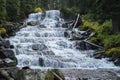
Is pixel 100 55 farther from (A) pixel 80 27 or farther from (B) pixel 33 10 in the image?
(B) pixel 33 10

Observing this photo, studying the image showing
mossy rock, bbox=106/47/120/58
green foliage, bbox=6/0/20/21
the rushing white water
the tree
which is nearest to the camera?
the rushing white water

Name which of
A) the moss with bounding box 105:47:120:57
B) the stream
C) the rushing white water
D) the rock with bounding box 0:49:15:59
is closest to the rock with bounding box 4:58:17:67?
the rock with bounding box 0:49:15:59

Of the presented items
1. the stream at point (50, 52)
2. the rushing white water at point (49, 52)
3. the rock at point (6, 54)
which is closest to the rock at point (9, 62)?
the rock at point (6, 54)

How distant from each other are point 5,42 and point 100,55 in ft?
26.9

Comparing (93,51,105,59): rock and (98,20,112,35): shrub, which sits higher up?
(98,20,112,35): shrub

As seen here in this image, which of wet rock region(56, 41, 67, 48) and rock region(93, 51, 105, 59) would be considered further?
wet rock region(56, 41, 67, 48)

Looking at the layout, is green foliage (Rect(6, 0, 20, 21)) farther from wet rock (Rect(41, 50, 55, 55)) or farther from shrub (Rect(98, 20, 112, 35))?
wet rock (Rect(41, 50, 55, 55))

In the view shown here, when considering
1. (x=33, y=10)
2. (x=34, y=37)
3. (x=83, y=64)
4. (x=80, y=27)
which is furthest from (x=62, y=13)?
(x=83, y=64)

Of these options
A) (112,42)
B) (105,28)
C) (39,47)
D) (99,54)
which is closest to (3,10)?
(39,47)

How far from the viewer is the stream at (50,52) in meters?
21.8

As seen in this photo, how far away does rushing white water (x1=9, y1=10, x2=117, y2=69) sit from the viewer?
2198 cm

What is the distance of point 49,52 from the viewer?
2520 centimetres

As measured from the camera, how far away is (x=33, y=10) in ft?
Answer: 176

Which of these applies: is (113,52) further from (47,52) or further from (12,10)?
(12,10)
